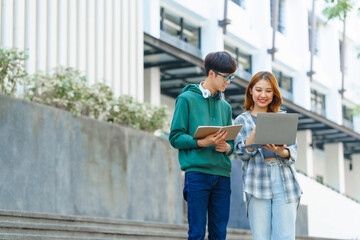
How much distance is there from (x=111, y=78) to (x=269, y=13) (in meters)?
14.7

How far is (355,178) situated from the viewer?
39.6 metres

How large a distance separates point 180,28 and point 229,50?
156 inches

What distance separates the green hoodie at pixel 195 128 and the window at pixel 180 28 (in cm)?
1561

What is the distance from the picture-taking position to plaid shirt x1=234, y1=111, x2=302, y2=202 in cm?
450

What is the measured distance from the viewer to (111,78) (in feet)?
41.6

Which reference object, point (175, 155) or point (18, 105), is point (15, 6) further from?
point (175, 155)

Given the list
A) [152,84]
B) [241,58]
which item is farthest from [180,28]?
[241,58]

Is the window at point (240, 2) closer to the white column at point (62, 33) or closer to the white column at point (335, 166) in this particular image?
the white column at point (335, 166)

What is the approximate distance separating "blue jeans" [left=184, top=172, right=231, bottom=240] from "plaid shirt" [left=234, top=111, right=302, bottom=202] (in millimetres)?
202

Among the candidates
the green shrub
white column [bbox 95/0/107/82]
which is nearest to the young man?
the green shrub

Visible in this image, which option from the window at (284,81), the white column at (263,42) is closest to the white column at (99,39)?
the white column at (263,42)

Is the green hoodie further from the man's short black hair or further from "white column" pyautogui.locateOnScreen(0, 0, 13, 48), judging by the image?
"white column" pyautogui.locateOnScreen(0, 0, 13, 48)

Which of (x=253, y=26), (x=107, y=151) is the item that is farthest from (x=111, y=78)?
(x=253, y=26)

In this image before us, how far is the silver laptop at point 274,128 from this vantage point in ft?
14.3
